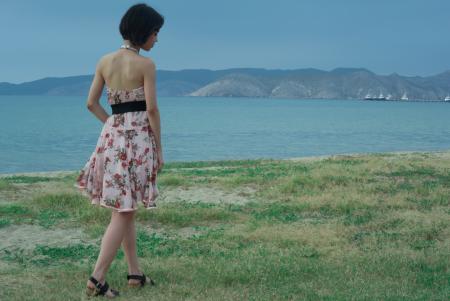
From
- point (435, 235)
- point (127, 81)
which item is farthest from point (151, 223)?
point (127, 81)

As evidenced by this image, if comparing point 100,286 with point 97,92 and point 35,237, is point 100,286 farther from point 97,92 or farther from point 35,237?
point 35,237

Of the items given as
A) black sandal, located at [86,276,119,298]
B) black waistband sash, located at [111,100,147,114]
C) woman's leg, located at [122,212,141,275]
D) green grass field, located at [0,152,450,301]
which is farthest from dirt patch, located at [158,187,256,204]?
black waistband sash, located at [111,100,147,114]

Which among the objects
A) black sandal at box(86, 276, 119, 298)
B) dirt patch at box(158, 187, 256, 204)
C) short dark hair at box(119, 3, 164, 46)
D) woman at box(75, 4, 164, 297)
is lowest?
dirt patch at box(158, 187, 256, 204)

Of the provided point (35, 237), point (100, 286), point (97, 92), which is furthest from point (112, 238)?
point (35, 237)

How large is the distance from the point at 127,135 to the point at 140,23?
880mm

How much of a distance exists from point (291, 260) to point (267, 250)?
58cm

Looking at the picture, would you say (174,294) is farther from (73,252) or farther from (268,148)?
(268,148)

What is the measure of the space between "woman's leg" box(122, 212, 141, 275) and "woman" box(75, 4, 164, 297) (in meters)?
0.12

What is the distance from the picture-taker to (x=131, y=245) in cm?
572

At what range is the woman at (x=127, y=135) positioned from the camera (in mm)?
5266

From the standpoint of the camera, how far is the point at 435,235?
839 cm

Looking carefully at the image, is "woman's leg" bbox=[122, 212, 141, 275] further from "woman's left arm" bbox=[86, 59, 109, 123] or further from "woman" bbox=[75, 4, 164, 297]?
"woman's left arm" bbox=[86, 59, 109, 123]

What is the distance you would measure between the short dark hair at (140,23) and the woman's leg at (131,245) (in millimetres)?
1479

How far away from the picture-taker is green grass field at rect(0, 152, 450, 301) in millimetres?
5898
